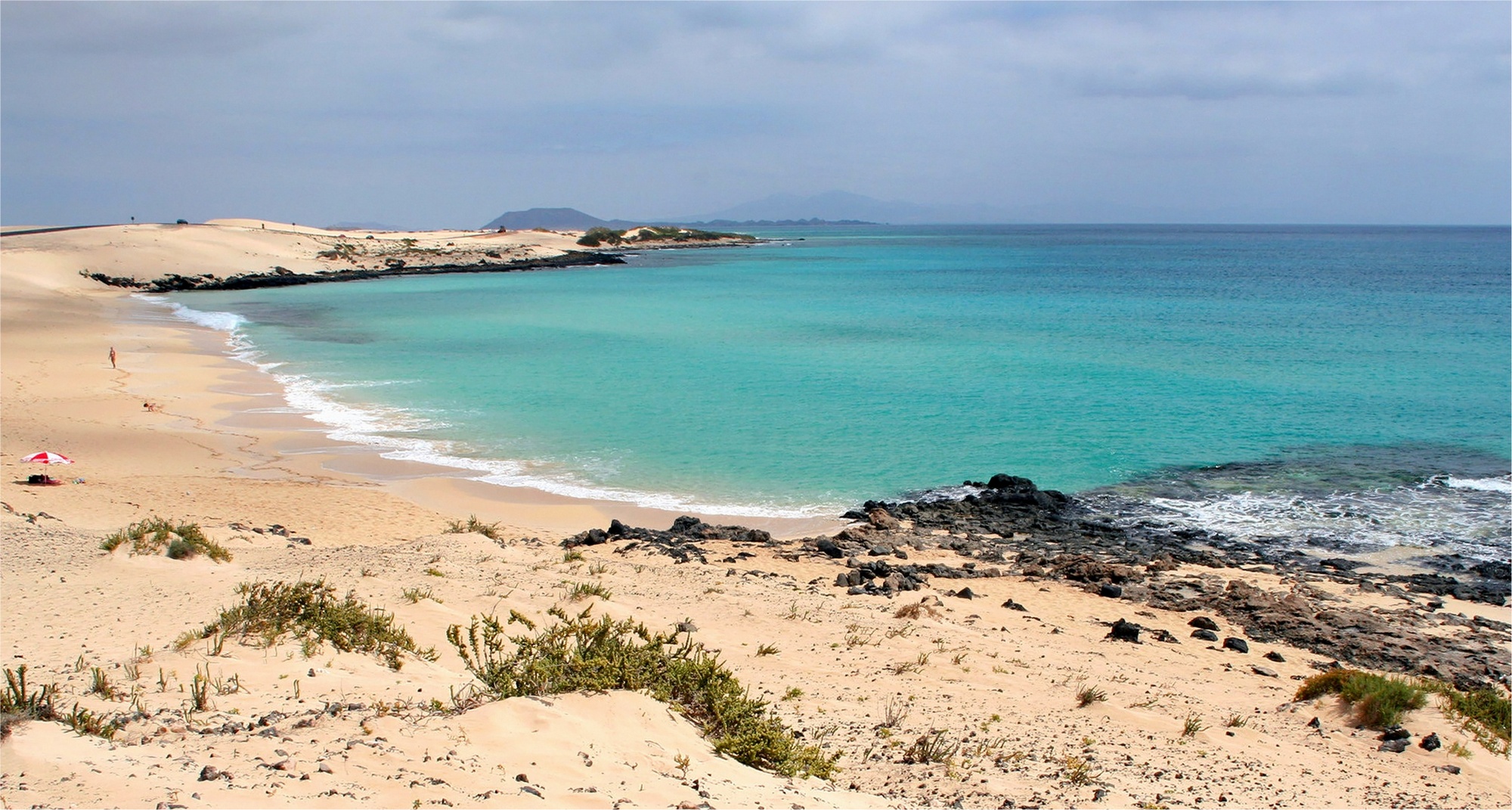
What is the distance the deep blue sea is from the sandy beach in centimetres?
351

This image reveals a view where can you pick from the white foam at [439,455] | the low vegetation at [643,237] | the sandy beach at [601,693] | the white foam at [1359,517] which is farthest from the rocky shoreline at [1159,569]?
the low vegetation at [643,237]

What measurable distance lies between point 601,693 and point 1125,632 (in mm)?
7197

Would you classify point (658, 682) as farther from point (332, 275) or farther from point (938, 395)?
point (332, 275)

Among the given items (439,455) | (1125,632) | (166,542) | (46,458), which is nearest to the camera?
(166,542)

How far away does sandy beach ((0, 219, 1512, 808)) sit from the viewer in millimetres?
4887

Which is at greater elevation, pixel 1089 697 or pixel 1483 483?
pixel 1089 697

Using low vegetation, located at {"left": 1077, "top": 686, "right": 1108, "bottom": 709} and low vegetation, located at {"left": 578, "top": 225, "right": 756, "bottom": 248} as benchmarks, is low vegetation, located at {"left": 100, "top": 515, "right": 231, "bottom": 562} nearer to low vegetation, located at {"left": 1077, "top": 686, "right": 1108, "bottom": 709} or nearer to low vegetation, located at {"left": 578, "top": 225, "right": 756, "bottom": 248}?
low vegetation, located at {"left": 1077, "top": 686, "right": 1108, "bottom": 709}

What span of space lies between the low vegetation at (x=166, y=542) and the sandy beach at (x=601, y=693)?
0.16 meters

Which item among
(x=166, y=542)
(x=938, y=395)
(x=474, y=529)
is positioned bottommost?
(x=474, y=529)

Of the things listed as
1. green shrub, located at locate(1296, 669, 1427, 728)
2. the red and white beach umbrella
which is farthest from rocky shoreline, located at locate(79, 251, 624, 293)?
green shrub, located at locate(1296, 669, 1427, 728)

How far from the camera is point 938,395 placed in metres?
26.4

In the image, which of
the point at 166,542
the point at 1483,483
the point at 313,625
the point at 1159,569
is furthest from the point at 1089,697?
the point at 1483,483

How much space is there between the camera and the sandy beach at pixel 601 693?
16.0 feet

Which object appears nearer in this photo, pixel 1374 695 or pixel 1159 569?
pixel 1374 695
